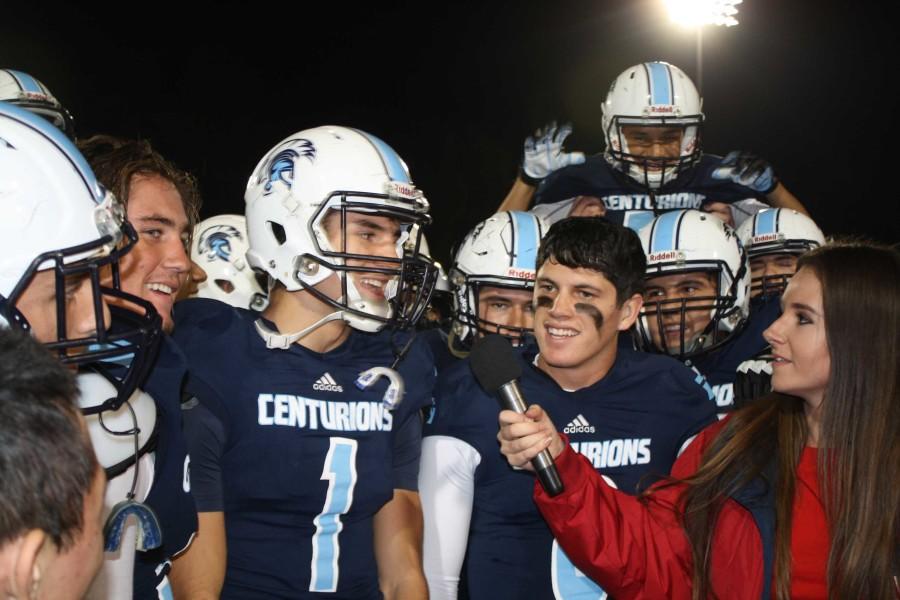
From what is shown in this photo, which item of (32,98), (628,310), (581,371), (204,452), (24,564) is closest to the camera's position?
(24,564)

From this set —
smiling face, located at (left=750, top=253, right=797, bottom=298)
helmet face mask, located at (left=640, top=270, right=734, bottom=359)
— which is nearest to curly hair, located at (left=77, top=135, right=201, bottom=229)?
helmet face mask, located at (left=640, top=270, right=734, bottom=359)

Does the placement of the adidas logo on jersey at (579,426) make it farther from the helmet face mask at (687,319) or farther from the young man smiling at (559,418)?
the helmet face mask at (687,319)

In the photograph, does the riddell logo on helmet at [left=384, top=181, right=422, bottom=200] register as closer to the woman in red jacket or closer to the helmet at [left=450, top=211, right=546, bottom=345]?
the woman in red jacket

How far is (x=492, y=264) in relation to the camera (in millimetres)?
3557

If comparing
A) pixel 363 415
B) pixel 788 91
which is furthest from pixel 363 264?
pixel 788 91

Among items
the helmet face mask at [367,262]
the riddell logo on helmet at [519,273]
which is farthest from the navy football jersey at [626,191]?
the helmet face mask at [367,262]

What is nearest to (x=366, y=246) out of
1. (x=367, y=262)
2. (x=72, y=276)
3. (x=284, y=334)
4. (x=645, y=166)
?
(x=367, y=262)

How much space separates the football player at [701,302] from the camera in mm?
3498

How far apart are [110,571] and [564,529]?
1025mm

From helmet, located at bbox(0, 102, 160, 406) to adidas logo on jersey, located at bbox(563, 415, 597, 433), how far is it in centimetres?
132

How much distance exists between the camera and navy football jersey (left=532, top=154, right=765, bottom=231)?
175 inches

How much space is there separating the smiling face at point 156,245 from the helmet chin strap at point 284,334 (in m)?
0.22

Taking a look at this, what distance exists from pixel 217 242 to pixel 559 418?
1766 mm

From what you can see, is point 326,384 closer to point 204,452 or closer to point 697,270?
point 204,452
